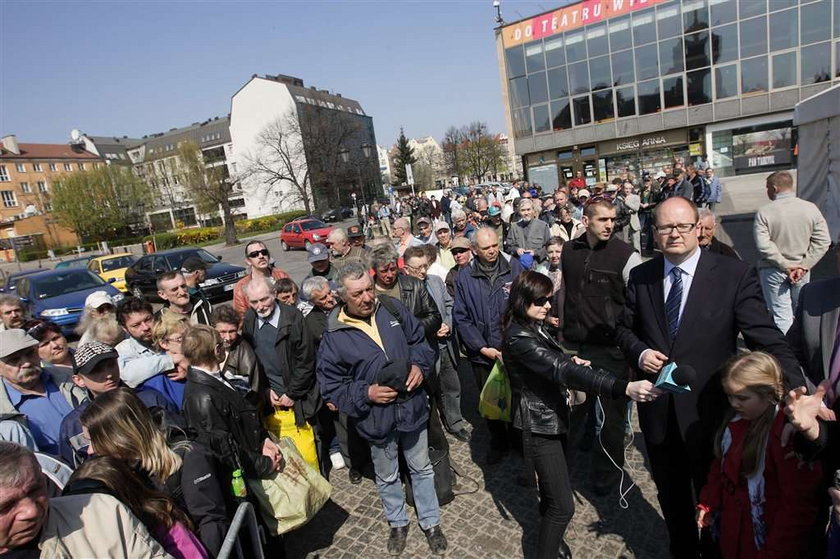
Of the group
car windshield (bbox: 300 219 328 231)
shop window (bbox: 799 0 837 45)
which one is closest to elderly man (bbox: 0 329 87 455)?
car windshield (bbox: 300 219 328 231)

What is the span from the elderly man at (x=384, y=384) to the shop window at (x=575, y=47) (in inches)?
1311

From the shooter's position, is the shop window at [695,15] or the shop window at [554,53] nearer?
the shop window at [695,15]

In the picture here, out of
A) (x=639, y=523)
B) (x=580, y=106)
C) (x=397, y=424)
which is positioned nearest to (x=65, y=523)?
(x=397, y=424)

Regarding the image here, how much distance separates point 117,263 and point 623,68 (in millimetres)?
30917

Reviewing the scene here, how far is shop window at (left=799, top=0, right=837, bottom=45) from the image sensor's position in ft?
84.4

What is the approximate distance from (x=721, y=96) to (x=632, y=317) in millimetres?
33617

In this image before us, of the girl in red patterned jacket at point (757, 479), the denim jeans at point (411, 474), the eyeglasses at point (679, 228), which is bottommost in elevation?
the denim jeans at point (411, 474)

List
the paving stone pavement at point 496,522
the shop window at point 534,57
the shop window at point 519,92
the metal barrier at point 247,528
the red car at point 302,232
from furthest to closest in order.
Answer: the shop window at point 519,92, the shop window at point 534,57, the red car at point 302,232, the paving stone pavement at point 496,522, the metal barrier at point 247,528

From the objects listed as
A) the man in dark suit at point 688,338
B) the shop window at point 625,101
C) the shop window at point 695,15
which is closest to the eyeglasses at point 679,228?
the man in dark suit at point 688,338

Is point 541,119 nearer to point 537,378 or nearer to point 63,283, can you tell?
point 63,283

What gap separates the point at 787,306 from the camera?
5152mm

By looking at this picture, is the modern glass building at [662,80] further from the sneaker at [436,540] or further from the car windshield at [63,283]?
the sneaker at [436,540]

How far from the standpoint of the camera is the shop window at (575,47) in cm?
3095

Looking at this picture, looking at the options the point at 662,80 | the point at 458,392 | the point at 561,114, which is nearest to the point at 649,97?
the point at 662,80
